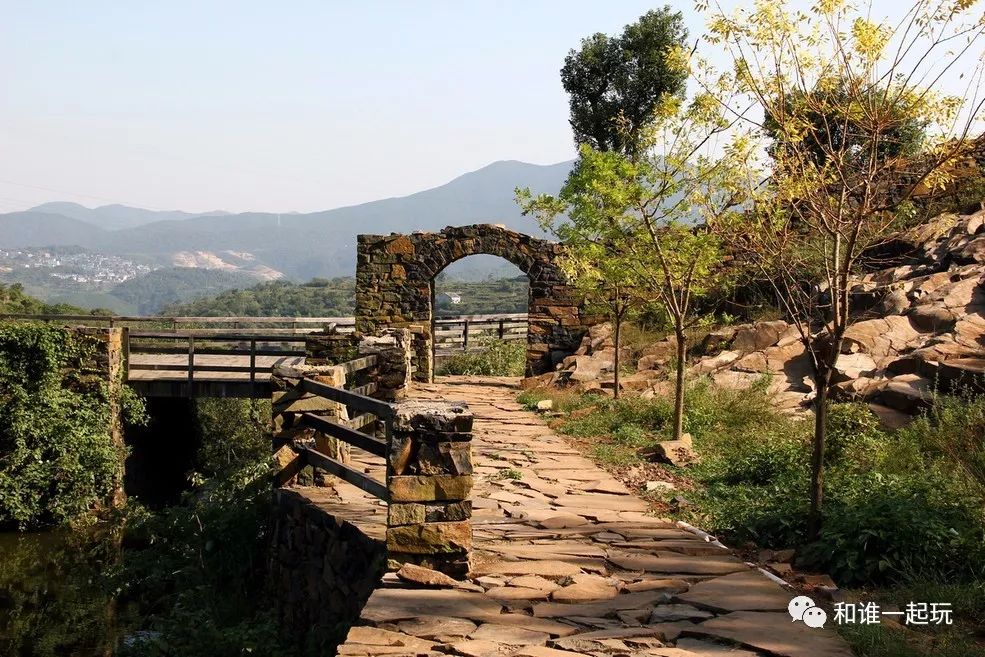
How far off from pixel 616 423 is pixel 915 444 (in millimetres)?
3995

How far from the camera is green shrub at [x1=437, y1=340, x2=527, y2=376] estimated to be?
67.9 feet

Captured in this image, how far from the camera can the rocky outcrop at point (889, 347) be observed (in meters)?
10.3

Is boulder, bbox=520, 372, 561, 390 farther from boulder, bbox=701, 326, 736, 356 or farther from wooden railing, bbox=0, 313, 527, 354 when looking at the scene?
wooden railing, bbox=0, 313, 527, 354

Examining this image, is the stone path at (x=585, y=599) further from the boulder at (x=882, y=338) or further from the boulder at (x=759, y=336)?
the boulder at (x=759, y=336)

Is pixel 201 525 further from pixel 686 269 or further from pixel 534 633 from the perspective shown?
pixel 686 269

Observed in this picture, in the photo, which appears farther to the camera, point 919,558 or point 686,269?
point 686,269

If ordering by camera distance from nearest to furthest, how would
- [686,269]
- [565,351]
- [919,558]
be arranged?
[919,558] → [686,269] → [565,351]

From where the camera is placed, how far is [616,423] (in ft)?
37.3

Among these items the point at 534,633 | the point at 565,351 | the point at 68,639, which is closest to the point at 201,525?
the point at 68,639

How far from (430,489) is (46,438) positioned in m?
13.4

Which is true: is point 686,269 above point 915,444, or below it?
above

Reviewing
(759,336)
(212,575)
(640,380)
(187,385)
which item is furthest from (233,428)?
(212,575)

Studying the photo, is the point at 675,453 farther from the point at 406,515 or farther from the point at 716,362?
the point at 716,362

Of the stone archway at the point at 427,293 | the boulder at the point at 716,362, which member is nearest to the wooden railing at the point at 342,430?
the boulder at the point at 716,362
